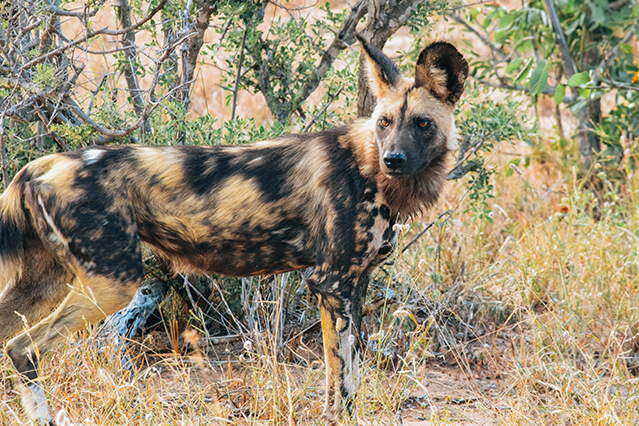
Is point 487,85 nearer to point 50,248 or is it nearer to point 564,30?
point 564,30

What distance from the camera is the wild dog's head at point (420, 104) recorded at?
9.41 ft

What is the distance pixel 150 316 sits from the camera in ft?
12.6

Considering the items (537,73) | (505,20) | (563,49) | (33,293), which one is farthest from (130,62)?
(563,49)

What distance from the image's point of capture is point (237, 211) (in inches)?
114

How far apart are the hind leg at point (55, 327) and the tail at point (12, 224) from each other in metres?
0.31

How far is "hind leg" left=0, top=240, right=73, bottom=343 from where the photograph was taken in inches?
114

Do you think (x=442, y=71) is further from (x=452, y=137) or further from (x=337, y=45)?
(x=337, y=45)

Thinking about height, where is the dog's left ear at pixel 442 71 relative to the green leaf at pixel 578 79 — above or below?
above

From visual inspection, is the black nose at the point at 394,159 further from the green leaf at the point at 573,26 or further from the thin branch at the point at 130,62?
the green leaf at the point at 573,26

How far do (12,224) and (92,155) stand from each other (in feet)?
1.44

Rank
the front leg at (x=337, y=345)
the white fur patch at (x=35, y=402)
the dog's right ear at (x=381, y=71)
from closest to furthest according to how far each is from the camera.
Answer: the white fur patch at (x=35, y=402)
the front leg at (x=337, y=345)
the dog's right ear at (x=381, y=71)

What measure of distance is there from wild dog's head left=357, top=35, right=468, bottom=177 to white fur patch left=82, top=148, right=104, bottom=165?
3.98 feet

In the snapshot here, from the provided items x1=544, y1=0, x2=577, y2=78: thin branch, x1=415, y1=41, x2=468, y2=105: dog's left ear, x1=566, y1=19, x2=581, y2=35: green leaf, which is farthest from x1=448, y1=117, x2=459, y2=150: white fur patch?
x1=566, y1=19, x2=581, y2=35: green leaf

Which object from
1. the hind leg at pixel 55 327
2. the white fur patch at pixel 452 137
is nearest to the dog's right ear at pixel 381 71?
the white fur patch at pixel 452 137
